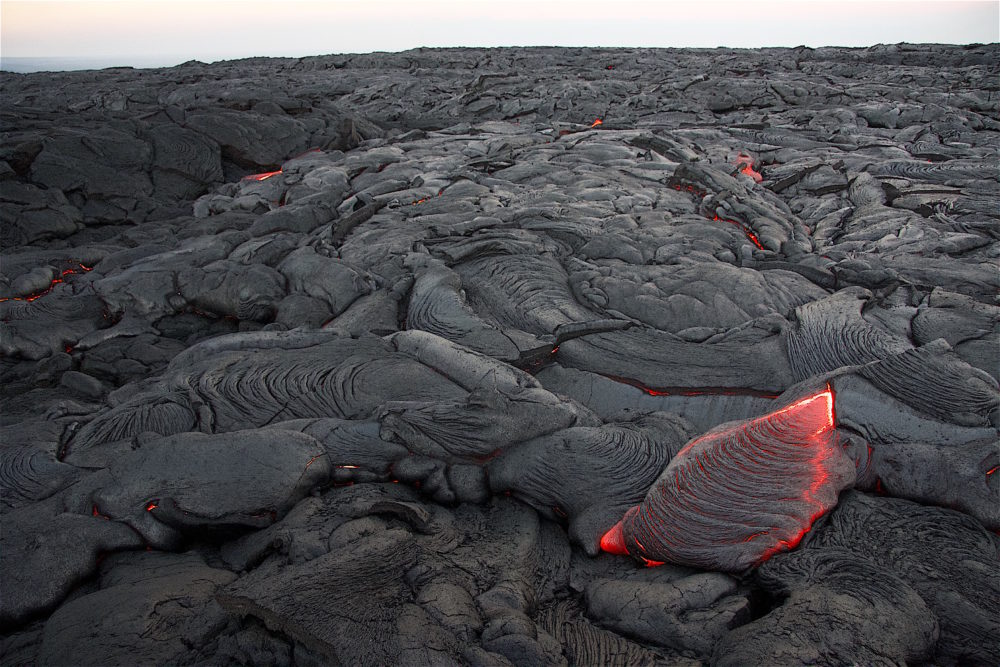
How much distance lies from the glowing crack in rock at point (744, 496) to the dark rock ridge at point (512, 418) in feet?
0.06

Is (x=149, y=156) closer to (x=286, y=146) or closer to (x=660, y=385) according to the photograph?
(x=286, y=146)

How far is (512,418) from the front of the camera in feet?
12.2

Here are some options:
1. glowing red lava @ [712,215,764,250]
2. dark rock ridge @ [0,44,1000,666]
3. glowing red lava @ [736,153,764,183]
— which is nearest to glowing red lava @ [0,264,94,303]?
dark rock ridge @ [0,44,1000,666]

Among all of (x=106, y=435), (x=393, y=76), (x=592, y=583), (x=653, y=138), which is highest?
(x=393, y=76)

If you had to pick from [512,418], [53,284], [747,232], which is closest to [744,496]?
[512,418]

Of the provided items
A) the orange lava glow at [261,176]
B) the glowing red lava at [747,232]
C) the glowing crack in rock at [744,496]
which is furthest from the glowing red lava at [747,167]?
the orange lava glow at [261,176]

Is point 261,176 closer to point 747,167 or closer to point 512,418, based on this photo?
point 747,167

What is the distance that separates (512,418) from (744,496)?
1.48 m

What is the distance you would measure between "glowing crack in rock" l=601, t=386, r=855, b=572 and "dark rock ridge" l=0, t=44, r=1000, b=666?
18 millimetres

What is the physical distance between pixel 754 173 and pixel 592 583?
922 cm

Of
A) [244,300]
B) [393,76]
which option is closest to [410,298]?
[244,300]

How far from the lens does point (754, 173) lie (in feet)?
32.9

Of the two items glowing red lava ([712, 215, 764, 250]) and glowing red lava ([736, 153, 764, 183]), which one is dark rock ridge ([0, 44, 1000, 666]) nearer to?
glowing red lava ([712, 215, 764, 250])

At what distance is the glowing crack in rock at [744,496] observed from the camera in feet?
9.38
